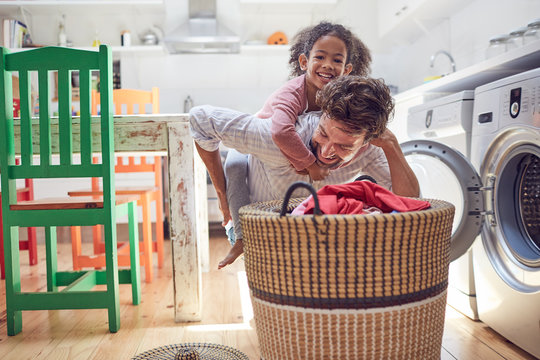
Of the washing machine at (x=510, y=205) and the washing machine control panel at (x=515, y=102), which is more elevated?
the washing machine control panel at (x=515, y=102)

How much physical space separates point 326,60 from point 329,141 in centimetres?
36

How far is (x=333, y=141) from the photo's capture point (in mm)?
1109

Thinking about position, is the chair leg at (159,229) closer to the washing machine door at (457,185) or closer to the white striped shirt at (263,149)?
the white striped shirt at (263,149)

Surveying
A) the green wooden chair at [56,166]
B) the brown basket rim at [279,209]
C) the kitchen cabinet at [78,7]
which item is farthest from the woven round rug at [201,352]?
the kitchen cabinet at [78,7]

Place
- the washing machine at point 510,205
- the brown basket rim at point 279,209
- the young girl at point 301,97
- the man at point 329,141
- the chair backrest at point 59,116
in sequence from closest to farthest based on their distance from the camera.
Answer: the brown basket rim at point 279,209
the man at point 329,141
the young girl at point 301,97
the washing machine at point 510,205
the chair backrest at point 59,116

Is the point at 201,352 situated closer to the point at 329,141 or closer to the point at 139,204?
the point at 329,141

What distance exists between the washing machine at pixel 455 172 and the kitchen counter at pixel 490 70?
0.39 ft

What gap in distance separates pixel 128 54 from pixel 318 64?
11.3ft

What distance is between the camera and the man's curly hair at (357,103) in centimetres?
104

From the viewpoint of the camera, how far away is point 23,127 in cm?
157

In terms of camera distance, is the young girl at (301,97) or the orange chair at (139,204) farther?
the orange chair at (139,204)

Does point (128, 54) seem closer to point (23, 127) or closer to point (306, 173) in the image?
point (23, 127)

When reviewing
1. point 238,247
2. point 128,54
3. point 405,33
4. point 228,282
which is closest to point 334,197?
point 238,247

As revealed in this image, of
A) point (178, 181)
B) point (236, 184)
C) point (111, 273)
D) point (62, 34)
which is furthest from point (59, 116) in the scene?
point (62, 34)
